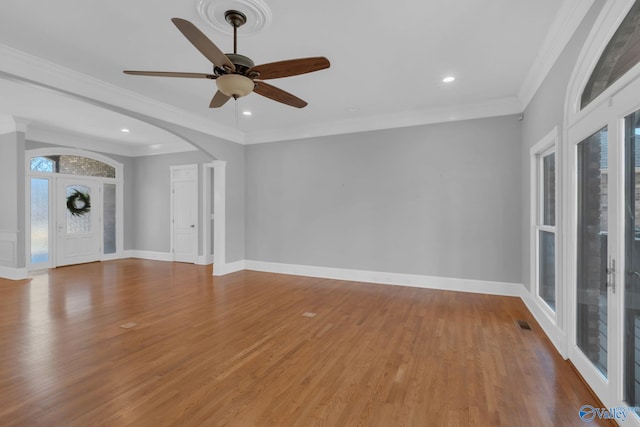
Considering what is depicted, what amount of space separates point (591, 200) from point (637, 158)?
0.72 metres

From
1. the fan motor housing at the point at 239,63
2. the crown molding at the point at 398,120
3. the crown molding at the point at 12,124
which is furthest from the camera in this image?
the crown molding at the point at 12,124

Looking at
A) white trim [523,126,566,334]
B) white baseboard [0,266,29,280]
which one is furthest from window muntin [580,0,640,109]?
white baseboard [0,266,29,280]

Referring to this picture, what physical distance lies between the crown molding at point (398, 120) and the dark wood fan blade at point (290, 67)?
3176 mm

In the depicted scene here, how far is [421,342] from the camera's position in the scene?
303cm

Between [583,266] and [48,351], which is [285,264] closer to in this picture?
[48,351]

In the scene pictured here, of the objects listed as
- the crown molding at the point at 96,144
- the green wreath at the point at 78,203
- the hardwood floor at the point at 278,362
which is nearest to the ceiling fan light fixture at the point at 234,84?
the hardwood floor at the point at 278,362

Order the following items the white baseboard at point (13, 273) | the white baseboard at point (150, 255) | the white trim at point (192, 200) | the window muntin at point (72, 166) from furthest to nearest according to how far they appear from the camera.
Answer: the white baseboard at point (150, 255) → the white trim at point (192, 200) → the window muntin at point (72, 166) → the white baseboard at point (13, 273)

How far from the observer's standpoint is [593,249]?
232cm

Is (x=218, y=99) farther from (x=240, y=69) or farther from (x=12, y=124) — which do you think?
(x=12, y=124)

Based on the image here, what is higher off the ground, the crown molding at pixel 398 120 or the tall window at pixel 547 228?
the crown molding at pixel 398 120

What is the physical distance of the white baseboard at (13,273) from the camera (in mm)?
5586

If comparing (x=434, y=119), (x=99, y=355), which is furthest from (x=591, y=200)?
(x=99, y=355)

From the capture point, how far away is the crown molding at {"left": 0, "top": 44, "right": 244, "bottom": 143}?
3.08 metres

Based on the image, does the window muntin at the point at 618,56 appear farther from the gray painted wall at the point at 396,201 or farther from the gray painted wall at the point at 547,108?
the gray painted wall at the point at 396,201
